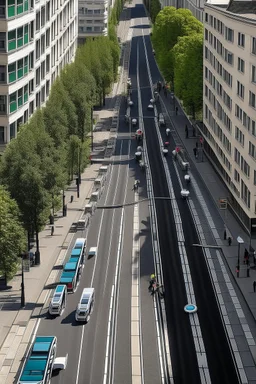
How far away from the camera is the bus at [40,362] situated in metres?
55.3

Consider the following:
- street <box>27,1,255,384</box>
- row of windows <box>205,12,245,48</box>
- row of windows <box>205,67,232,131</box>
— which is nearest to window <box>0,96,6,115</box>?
street <box>27,1,255,384</box>

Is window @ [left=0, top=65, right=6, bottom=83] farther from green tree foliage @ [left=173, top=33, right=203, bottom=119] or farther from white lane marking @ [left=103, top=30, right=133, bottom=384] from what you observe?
green tree foliage @ [left=173, top=33, right=203, bottom=119]

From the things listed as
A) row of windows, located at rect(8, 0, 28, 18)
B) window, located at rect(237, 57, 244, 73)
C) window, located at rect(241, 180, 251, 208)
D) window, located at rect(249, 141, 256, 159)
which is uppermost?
row of windows, located at rect(8, 0, 28, 18)

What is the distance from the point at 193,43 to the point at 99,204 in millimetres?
53811

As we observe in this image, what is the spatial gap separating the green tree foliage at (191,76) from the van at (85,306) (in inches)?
2984

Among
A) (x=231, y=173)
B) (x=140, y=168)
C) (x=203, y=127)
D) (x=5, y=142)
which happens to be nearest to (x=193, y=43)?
(x=203, y=127)

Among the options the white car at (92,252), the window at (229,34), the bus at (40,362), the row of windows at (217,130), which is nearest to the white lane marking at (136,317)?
the white car at (92,252)

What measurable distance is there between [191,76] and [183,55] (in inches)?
396

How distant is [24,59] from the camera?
9938 cm

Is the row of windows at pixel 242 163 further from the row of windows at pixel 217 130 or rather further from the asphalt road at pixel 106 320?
the asphalt road at pixel 106 320

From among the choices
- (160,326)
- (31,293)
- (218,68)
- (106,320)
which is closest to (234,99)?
(218,68)

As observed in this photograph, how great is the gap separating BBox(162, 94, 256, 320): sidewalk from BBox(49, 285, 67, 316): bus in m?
17.2

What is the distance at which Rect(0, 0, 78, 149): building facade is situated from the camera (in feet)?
298

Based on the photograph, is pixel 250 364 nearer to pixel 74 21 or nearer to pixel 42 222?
pixel 42 222
